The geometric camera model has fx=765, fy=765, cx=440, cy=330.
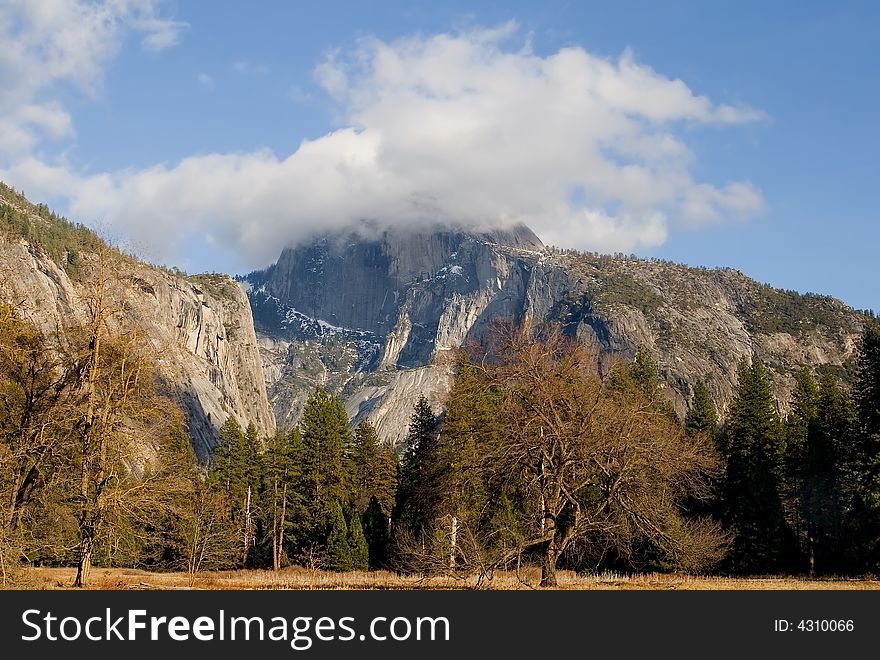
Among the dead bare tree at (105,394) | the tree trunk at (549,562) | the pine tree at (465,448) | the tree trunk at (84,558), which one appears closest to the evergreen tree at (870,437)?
the pine tree at (465,448)

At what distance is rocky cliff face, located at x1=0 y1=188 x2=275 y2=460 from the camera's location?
70.8ft

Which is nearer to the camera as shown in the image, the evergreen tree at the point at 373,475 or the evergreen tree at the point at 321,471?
the evergreen tree at the point at 321,471

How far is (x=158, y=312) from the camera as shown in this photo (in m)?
159

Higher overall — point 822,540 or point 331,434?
point 331,434

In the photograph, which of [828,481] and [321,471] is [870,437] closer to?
[828,481]

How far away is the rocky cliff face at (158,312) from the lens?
2159 centimetres

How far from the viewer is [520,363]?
2308cm

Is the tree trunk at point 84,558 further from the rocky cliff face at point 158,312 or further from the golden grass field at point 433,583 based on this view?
the rocky cliff face at point 158,312

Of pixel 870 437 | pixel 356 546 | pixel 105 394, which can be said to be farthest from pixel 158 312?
pixel 105 394

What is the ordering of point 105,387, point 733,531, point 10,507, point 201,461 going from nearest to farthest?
point 10,507
point 105,387
point 733,531
point 201,461

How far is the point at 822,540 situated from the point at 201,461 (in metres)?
98.1
